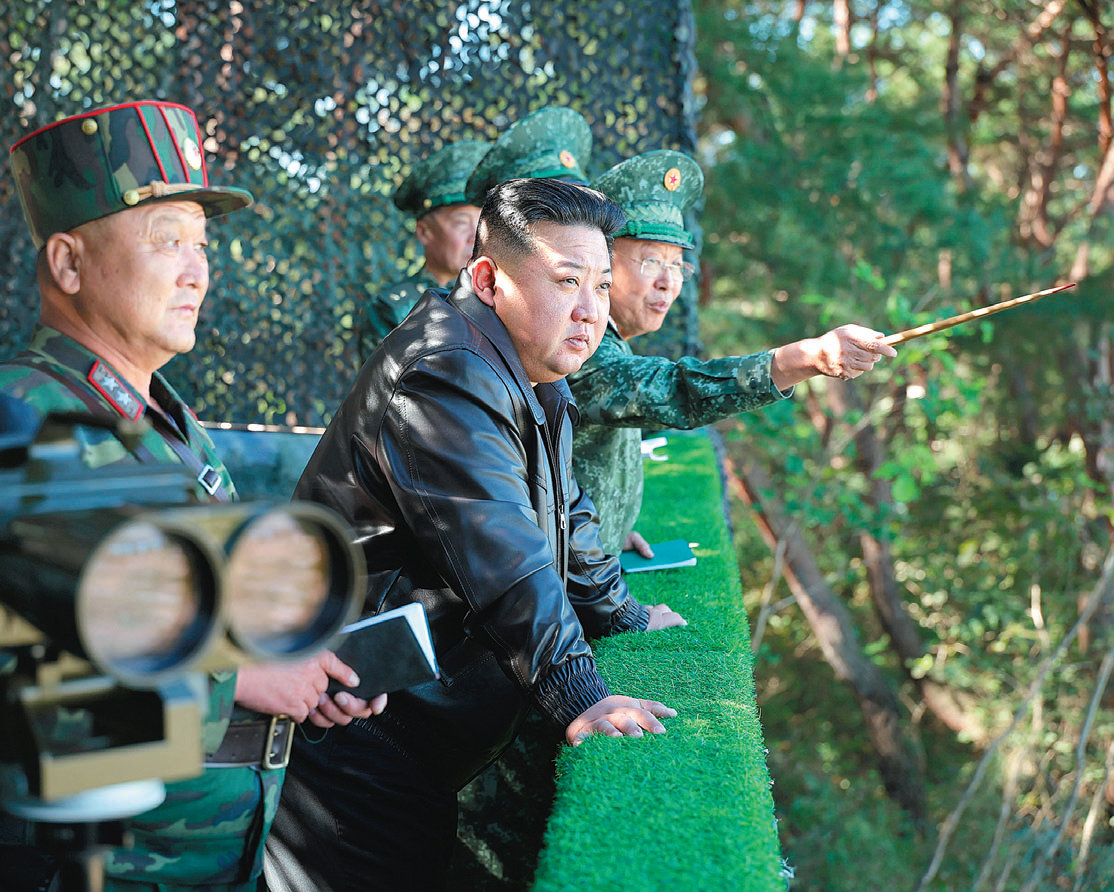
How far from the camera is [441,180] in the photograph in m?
4.15

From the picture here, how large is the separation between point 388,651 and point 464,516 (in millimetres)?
347

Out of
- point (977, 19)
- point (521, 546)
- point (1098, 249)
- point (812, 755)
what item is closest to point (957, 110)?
point (977, 19)

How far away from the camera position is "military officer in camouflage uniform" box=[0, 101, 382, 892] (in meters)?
1.68

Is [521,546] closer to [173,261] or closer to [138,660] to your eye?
[173,261]

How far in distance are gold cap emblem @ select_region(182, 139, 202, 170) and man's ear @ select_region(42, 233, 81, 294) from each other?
241 millimetres

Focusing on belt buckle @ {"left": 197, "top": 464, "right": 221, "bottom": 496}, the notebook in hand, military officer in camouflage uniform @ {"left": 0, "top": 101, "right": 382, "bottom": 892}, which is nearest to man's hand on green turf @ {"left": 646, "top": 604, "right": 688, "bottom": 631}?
the notebook in hand

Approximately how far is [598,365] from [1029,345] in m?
8.57

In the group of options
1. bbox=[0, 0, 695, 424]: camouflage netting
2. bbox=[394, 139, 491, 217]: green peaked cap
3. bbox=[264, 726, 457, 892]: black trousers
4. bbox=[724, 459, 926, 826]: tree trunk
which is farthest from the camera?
bbox=[724, 459, 926, 826]: tree trunk

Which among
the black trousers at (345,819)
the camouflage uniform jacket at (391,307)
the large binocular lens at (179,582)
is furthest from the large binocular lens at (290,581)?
the camouflage uniform jacket at (391,307)

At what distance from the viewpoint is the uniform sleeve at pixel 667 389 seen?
2711 mm

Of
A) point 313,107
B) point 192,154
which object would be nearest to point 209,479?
point 192,154

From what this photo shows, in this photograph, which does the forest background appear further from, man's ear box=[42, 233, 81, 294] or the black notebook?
man's ear box=[42, 233, 81, 294]

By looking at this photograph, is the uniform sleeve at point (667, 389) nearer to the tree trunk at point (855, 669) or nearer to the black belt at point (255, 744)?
the black belt at point (255, 744)

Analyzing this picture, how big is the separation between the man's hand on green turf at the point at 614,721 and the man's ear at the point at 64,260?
1168 mm
